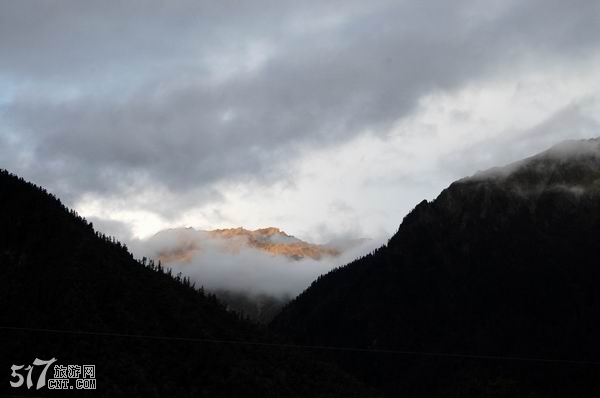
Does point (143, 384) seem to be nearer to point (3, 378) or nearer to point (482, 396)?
point (3, 378)

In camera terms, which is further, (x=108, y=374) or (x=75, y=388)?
(x=108, y=374)

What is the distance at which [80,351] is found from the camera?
191375 mm

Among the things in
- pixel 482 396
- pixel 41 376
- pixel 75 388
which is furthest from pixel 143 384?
pixel 482 396

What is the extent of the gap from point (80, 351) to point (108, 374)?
28.1 feet

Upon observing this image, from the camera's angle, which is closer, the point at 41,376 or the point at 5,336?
the point at 41,376

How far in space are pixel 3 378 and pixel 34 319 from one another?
104 ft

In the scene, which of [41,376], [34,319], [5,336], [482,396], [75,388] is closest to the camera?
[482,396]

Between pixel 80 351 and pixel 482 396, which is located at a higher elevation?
pixel 80 351

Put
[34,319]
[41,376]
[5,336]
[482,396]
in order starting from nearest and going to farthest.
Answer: [482,396] → [41,376] → [5,336] → [34,319]

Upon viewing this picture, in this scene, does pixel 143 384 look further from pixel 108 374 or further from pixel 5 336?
pixel 5 336

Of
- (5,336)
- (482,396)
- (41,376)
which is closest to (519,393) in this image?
(482,396)

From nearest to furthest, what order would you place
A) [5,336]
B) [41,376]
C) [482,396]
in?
[482,396]
[41,376]
[5,336]

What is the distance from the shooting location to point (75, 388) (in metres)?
172

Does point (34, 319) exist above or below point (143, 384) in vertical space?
above
